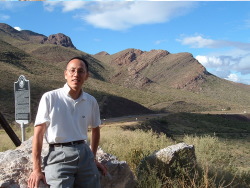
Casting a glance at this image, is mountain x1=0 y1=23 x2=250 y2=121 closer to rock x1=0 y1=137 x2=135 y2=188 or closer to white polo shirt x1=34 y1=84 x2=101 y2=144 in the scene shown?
rock x1=0 y1=137 x2=135 y2=188

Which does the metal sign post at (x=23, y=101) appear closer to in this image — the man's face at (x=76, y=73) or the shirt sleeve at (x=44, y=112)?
the man's face at (x=76, y=73)

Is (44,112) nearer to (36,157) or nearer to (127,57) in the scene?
(36,157)

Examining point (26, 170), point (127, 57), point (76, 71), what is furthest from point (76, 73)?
point (127, 57)

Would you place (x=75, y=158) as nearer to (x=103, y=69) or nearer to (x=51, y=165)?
(x=51, y=165)

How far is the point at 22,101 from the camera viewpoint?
308 inches

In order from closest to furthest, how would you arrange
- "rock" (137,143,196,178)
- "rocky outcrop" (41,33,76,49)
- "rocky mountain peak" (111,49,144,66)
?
"rock" (137,143,196,178), "rocky mountain peak" (111,49,144,66), "rocky outcrop" (41,33,76,49)

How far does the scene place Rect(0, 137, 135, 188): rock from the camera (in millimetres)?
3521

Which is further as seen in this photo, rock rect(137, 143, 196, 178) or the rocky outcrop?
the rocky outcrop

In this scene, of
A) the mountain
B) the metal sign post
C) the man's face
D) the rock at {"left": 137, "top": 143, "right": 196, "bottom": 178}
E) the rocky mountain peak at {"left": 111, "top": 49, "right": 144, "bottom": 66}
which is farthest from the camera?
the rocky mountain peak at {"left": 111, "top": 49, "right": 144, "bottom": 66}

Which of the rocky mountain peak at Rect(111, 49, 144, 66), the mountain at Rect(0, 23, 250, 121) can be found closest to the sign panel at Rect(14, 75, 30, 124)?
the mountain at Rect(0, 23, 250, 121)

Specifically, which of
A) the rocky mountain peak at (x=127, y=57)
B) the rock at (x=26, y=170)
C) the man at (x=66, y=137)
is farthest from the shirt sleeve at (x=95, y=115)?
the rocky mountain peak at (x=127, y=57)

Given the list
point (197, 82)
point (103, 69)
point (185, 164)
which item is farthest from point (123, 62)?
point (185, 164)

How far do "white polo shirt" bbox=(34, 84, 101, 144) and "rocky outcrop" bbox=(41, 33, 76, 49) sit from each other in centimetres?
16123

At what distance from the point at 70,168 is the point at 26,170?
87 cm
